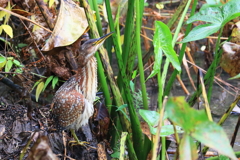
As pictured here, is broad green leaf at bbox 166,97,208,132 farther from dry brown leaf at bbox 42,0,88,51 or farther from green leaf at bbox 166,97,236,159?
dry brown leaf at bbox 42,0,88,51

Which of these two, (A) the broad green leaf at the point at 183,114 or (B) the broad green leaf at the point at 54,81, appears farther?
(B) the broad green leaf at the point at 54,81

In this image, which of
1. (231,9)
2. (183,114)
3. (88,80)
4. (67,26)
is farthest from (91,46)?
(183,114)

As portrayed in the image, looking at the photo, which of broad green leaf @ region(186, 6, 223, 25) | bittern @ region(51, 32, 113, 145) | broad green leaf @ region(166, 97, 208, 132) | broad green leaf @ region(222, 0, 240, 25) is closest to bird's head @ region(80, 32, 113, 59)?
bittern @ region(51, 32, 113, 145)

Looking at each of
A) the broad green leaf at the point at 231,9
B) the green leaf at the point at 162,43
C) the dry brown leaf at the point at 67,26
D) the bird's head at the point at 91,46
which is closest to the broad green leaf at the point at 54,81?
the bird's head at the point at 91,46

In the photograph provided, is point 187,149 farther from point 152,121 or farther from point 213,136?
point 152,121

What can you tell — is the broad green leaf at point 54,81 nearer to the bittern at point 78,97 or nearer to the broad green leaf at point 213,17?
the bittern at point 78,97
